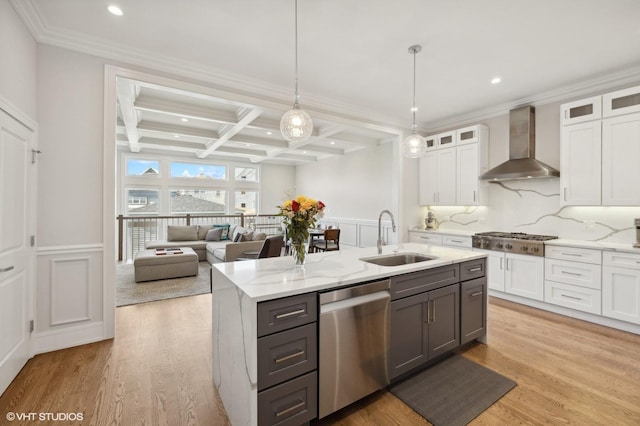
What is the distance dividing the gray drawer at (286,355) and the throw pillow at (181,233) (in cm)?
615

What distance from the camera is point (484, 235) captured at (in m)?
4.26

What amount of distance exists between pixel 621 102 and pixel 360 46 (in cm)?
307

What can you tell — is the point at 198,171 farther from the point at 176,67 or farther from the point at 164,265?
the point at 176,67

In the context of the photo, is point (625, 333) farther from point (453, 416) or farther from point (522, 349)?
point (453, 416)

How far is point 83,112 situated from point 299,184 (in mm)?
7572

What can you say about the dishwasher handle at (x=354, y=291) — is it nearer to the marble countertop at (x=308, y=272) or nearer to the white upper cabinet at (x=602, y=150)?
the marble countertop at (x=308, y=272)

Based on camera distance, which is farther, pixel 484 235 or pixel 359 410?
pixel 484 235

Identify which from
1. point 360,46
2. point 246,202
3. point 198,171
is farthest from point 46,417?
point 246,202

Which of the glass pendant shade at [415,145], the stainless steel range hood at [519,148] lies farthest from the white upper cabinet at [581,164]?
the glass pendant shade at [415,145]

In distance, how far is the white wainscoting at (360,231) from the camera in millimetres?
6660

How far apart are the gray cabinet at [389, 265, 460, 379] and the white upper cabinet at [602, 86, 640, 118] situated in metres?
2.83

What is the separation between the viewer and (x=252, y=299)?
1438 millimetres

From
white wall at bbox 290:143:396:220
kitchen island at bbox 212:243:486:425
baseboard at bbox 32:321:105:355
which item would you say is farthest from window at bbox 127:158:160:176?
kitchen island at bbox 212:243:486:425

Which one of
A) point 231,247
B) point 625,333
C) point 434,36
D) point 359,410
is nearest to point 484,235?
point 625,333
